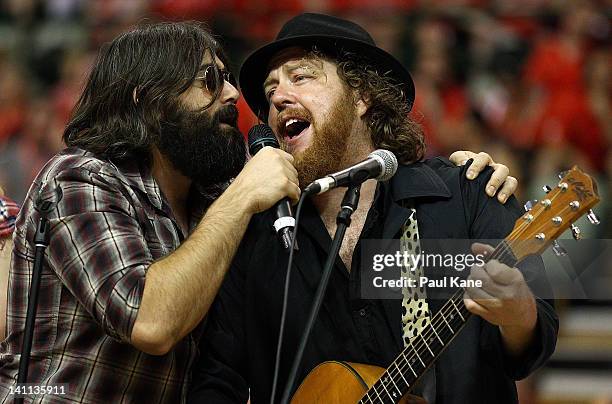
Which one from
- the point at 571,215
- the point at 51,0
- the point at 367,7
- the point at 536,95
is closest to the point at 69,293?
the point at 571,215

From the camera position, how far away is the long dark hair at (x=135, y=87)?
12.2ft

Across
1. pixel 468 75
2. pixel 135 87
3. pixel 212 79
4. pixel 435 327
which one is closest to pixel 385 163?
pixel 435 327

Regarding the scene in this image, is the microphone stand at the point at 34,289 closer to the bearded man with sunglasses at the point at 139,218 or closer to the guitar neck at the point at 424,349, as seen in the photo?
the bearded man with sunglasses at the point at 139,218

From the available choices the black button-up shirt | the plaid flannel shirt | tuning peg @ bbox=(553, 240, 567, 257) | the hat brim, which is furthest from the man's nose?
tuning peg @ bbox=(553, 240, 567, 257)

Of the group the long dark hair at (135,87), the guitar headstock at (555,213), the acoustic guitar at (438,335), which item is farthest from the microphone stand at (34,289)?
the guitar headstock at (555,213)

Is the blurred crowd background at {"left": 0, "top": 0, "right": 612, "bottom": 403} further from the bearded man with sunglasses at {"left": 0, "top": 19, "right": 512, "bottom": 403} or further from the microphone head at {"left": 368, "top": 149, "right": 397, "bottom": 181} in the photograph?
the microphone head at {"left": 368, "top": 149, "right": 397, "bottom": 181}

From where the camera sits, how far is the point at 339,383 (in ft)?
10.8

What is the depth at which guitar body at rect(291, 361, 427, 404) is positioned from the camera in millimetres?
3270

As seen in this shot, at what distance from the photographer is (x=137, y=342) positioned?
10.4 feet

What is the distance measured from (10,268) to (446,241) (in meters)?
1.40

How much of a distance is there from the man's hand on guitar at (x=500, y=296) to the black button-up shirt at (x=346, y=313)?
0.90 ft

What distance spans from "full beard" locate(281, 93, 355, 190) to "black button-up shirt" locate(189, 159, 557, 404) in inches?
5.7

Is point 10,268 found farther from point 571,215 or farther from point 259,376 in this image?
point 571,215

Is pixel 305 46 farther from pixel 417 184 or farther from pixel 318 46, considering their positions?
pixel 417 184
